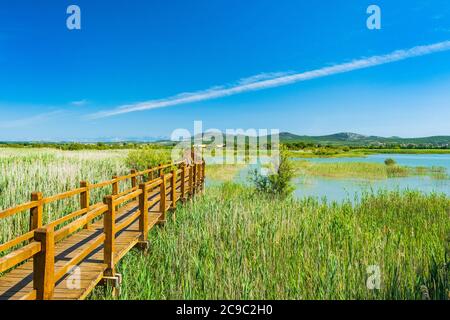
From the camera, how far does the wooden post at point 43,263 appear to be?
2980 mm

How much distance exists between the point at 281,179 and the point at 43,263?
11742mm

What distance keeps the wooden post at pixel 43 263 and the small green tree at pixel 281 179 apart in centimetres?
1158

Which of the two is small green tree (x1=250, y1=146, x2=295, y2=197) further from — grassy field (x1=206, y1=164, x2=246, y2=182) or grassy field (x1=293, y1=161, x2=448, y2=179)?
grassy field (x1=293, y1=161, x2=448, y2=179)

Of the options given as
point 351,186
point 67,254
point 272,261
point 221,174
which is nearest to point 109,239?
point 67,254

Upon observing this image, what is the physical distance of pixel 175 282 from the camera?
512 cm

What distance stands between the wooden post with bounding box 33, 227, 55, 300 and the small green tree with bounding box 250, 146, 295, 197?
11.6 m

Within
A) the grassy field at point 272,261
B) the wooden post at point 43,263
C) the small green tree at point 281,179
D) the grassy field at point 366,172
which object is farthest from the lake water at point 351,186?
the wooden post at point 43,263

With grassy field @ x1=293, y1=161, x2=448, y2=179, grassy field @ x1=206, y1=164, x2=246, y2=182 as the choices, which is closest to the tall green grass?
grassy field @ x1=206, y1=164, x2=246, y2=182

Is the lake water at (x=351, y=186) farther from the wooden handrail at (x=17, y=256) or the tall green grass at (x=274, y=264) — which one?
the wooden handrail at (x=17, y=256)

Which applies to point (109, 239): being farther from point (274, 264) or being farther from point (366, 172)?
point (366, 172)

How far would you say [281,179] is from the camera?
14086 millimetres

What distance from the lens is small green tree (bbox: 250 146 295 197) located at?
555 inches
